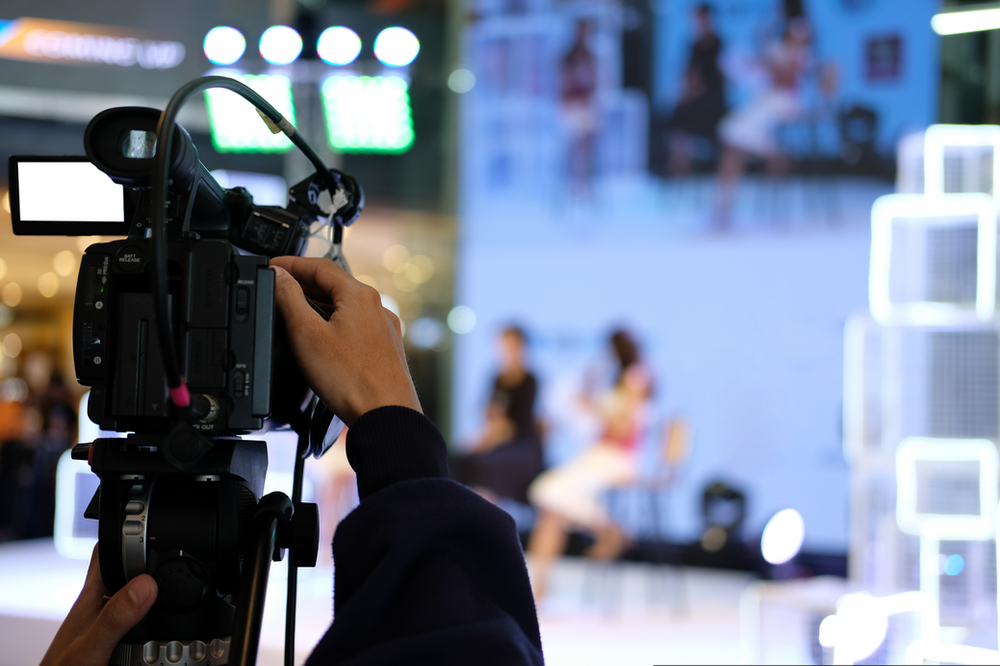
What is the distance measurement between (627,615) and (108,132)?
3.44m

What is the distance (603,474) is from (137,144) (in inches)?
147

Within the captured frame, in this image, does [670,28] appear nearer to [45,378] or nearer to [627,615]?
[627,615]

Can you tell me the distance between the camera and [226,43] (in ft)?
14.1

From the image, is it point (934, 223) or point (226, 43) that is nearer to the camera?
point (934, 223)

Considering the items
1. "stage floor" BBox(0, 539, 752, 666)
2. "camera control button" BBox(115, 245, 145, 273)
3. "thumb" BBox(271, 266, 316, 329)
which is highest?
"camera control button" BBox(115, 245, 145, 273)

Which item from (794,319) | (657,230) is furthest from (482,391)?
(794,319)

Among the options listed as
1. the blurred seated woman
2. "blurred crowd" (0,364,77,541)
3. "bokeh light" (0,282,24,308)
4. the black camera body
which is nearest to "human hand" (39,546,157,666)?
the black camera body

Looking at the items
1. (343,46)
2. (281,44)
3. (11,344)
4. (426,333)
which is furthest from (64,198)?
(11,344)

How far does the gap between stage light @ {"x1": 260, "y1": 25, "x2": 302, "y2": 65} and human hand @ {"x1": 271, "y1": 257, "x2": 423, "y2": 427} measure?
4.28m

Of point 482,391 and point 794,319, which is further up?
point 794,319

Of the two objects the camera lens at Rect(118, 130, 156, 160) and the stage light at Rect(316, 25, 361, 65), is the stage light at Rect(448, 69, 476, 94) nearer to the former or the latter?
the stage light at Rect(316, 25, 361, 65)

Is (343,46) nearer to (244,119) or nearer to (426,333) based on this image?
(244,119)

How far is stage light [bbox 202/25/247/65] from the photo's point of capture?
14.1ft

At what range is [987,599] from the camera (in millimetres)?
2545
